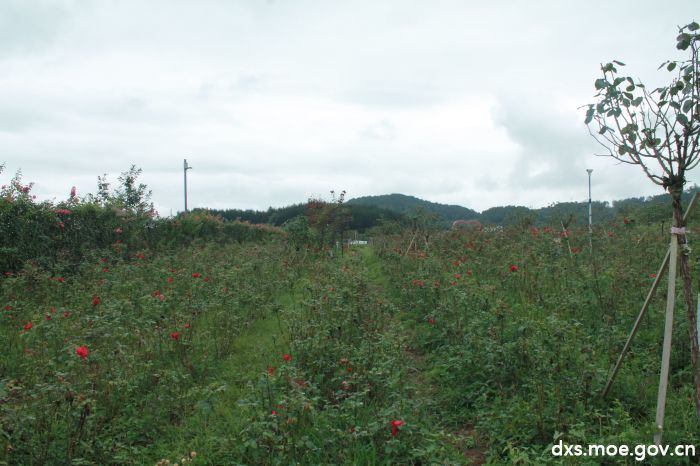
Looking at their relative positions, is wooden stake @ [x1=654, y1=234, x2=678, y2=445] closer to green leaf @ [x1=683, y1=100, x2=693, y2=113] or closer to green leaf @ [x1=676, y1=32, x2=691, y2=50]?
green leaf @ [x1=683, y1=100, x2=693, y2=113]

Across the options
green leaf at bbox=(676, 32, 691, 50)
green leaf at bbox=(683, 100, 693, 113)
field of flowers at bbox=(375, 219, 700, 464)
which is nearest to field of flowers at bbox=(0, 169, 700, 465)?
field of flowers at bbox=(375, 219, 700, 464)

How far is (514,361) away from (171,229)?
39.7 feet

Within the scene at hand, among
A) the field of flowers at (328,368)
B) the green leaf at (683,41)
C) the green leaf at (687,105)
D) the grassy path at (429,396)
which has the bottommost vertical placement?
the grassy path at (429,396)

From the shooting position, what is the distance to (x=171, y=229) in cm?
1449

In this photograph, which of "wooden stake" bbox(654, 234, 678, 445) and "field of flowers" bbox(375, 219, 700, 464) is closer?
"wooden stake" bbox(654, 234, 678, 445)

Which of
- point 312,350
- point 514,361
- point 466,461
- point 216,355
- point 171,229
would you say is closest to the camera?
point 466,461

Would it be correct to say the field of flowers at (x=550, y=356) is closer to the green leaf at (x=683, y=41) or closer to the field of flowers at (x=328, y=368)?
the field of flowers at (x=328, y=368)

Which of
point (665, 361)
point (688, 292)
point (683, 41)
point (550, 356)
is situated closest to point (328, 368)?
point (550, 356)

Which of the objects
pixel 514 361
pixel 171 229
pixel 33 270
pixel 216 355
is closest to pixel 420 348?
pixel 514 361

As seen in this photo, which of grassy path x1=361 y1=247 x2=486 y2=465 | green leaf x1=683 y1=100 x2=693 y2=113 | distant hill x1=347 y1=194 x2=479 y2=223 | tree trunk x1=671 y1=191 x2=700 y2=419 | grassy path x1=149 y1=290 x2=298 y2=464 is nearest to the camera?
green leaf x1=683 y1=100 x2=693 y2=113

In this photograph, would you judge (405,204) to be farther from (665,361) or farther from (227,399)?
(665,361)

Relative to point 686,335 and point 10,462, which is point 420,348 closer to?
point 686,335

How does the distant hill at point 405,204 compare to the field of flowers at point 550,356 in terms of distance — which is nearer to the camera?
the field of flowers at point 550,356

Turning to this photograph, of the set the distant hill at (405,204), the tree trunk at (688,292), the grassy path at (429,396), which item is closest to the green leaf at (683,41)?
the tree trunk at (688,292)
